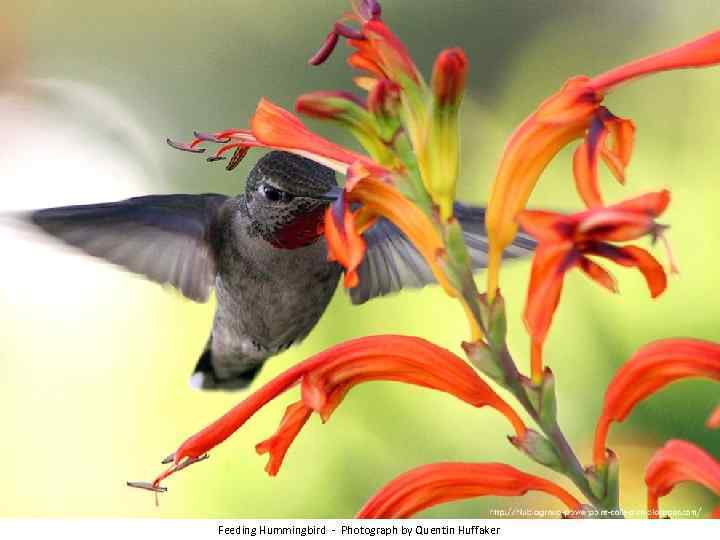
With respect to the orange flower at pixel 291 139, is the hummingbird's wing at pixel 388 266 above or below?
above

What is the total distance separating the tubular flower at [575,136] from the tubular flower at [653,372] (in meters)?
0.12

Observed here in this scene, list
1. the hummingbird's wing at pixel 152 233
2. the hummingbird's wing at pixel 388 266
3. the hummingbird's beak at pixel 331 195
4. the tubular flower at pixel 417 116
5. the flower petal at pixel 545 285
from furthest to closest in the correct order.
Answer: the hummingbird's wing at pixel 388 266, the hummingbird's wing at pixel 152 233, the hummingbird's beak at pixel 331 195, the tubular flower at pixel 417 116, the flower petal at pixel 545 285

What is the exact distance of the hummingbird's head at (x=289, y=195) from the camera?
2.80ft

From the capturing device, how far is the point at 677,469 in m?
0.64

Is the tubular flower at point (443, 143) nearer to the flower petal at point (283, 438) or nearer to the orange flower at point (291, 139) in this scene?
the orange flower at point (291, 139)

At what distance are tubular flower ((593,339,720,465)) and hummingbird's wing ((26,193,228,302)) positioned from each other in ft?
1.64

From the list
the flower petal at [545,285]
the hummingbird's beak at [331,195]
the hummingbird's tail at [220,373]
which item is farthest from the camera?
the hummingbird's tail at [220,373]

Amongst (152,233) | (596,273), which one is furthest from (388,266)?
(596,273)

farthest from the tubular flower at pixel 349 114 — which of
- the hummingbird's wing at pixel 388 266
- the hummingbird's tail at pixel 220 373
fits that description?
the hummingbird's tail at pixel 220 373

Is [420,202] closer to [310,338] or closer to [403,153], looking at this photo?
[403,153]

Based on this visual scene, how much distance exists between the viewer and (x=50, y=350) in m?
1.25

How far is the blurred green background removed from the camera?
1.19m

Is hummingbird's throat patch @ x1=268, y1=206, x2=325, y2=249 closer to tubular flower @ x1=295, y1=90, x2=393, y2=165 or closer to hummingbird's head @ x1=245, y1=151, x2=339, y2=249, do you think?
hummingbird's head @ x1=245, y1=151, x2=339, y2=249

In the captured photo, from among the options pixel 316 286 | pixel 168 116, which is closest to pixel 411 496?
pixel 316 286
